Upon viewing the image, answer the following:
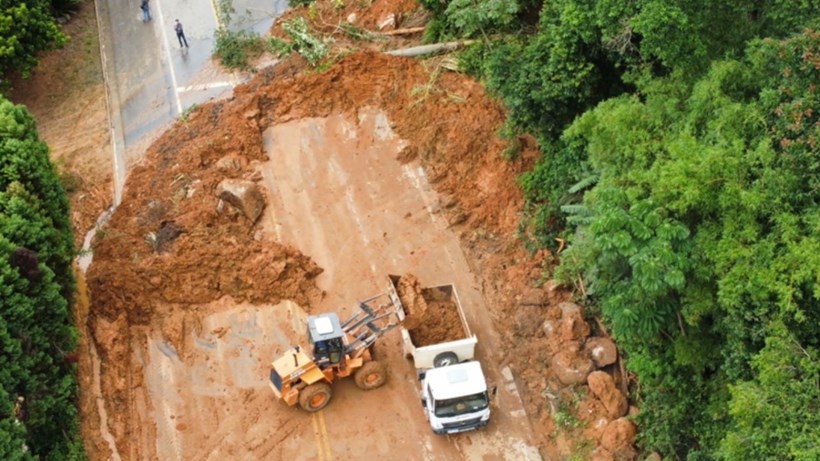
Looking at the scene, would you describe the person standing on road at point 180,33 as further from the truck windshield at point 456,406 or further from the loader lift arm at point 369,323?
the truck windshield at point 456,406

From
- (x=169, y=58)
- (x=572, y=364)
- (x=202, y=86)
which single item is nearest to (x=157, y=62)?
(x=169, y=58)

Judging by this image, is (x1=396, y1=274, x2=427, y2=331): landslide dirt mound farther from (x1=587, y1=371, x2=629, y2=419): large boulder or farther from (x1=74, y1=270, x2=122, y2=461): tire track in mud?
(x1=74, y1=270, x2=122, y2=461): tire track in mud

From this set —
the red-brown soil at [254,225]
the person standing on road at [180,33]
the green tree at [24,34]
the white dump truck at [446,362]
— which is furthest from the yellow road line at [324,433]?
the person standing on road at [180,33]

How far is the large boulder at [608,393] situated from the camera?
20.2m

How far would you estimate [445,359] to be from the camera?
21078mm

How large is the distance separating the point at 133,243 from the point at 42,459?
7776mm

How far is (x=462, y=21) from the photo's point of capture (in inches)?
1087

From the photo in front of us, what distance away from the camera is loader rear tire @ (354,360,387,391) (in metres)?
21.0

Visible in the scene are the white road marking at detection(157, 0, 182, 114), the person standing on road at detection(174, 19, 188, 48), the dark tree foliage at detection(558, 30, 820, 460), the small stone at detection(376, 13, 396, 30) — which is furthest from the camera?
the person standing on road at detection(174, 19, 188, 48)

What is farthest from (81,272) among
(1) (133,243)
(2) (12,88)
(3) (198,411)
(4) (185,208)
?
(2) (12,88)

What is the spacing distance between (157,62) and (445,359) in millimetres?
19795

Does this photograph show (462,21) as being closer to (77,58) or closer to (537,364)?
(537,364)

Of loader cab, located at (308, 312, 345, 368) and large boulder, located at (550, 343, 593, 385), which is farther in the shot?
large boulder, located at (550, 343, 593, 385)

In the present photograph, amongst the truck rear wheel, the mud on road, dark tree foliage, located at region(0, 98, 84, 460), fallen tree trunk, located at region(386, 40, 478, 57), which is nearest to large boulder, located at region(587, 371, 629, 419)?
the mud on road
